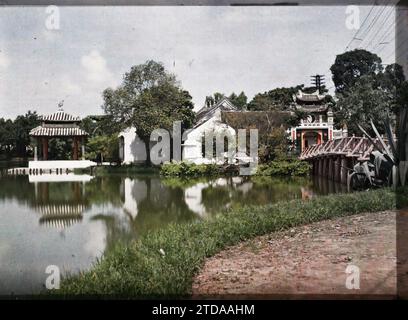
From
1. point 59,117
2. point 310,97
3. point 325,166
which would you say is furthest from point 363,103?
point 59,117

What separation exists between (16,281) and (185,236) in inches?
65.5

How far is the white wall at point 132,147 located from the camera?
8.19 meters

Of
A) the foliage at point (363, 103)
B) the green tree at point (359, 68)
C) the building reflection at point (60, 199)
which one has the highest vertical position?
the green tree at point (359, 68)

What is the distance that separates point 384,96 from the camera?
11.4 meters

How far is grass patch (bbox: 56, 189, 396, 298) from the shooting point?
305 cm

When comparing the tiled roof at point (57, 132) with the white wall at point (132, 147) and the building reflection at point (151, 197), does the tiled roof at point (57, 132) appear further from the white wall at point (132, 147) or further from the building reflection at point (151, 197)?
the white wall at point (132, 147)

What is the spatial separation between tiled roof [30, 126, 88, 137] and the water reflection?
Result: 112 cm

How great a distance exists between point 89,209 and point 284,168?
135 inches

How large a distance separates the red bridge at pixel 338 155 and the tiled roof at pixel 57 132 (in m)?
6.26

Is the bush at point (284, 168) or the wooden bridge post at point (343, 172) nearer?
the bush at point (284, 168)

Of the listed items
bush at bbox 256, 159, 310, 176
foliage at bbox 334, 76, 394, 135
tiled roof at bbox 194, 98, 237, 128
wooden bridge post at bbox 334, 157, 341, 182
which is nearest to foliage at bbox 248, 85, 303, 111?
tiled roof at bbox 194, 98, 237, 128

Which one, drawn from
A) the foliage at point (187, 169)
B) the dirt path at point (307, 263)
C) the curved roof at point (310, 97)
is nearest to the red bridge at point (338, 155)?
the foliage at point (187, 169)

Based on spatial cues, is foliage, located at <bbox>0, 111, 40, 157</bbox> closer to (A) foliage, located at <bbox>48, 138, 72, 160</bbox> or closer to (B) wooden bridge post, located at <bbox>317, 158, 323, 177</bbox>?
(A) foliage, located at <bbox>48, 138, 72, 160</bbox>

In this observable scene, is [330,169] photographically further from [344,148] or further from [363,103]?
[363,103]
